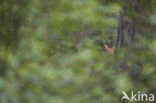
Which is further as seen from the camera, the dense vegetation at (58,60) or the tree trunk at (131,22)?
the tree trunk at (131,22)

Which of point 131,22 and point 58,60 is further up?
point 131,22

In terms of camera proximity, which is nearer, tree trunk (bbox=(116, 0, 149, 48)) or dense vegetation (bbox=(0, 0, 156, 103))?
dense vegetation (bbox=(0, 0, 156, 103))

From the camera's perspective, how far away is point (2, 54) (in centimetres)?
274

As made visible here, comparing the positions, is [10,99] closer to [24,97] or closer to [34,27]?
[24,97]

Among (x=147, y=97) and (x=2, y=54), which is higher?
(x=2, y=54)

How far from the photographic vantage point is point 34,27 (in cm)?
329

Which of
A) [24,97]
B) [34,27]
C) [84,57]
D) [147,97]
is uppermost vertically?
[34,27]

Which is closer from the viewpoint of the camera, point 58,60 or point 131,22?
point 58,60

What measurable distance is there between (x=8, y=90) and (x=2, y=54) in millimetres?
351

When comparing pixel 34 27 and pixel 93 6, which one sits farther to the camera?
pixel 34 27

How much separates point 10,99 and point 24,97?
0.09 meters

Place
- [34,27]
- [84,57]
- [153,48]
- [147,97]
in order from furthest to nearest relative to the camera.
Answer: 1. [147,97]
2. [34,27]
3. [153,48]
4. [84,57]

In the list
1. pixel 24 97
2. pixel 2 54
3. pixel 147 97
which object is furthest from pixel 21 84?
pixel 147 97

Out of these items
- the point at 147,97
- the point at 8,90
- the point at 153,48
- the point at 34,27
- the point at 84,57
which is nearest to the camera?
the point at 8,90
